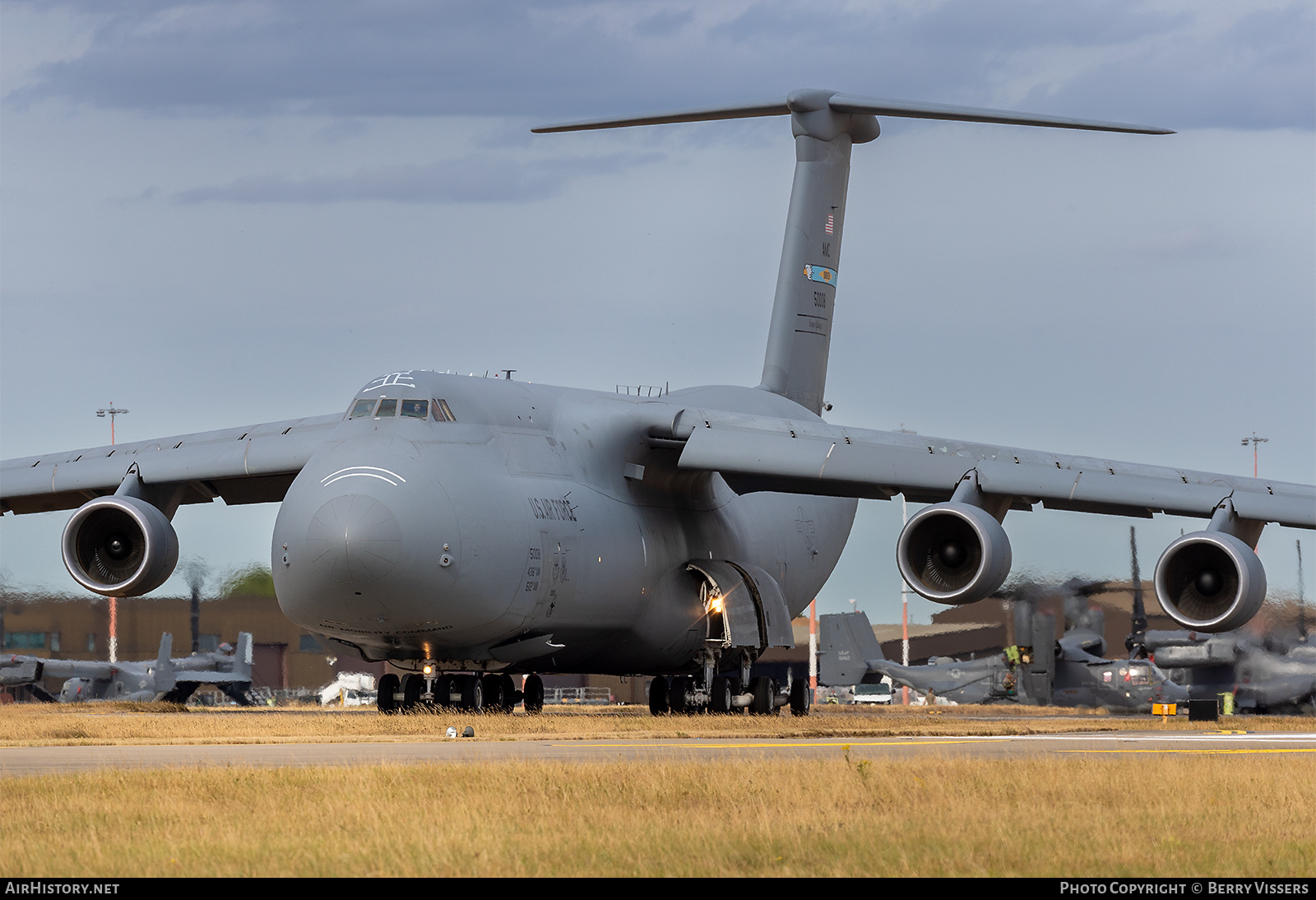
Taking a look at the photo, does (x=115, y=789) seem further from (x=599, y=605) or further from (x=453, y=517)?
(x=599, y=605)

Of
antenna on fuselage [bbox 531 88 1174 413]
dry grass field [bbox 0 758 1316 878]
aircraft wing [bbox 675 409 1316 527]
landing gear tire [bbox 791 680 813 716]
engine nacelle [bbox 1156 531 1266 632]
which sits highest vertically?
antenna on fuselage [bbox 531 88 1174 413]

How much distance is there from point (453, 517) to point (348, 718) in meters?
4.06

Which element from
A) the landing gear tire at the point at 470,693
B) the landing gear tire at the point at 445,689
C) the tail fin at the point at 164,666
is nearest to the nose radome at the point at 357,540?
the landing gear tire at the point at 445,689

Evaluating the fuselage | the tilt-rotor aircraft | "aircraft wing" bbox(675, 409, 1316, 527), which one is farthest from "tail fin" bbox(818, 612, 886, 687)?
"aircraft wing" bbox(675, 409, 1316, 527)

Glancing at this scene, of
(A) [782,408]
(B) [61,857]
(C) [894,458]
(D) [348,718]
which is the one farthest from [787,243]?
(B) [61,857]

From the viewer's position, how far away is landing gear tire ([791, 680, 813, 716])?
A: 2405 centimetres

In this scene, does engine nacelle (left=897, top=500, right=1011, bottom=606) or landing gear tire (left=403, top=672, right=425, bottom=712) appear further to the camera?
landing gear tire (left=403, top=672, right=425, bottom=712)

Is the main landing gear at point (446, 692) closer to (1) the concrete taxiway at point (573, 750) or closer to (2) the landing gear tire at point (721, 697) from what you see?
(2) the landing gear tire at point (721, 697)

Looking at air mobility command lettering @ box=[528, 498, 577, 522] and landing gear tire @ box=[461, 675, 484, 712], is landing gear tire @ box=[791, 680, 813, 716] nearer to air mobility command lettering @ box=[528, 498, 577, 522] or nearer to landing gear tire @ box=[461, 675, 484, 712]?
landing gear tire @ box=[461, 675, 484, 712]

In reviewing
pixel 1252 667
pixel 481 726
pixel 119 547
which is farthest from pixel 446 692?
pixel 1252 667

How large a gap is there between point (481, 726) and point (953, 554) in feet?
18.6

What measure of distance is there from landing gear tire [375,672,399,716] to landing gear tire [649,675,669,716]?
3872mm

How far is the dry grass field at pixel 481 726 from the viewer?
17.6 m
